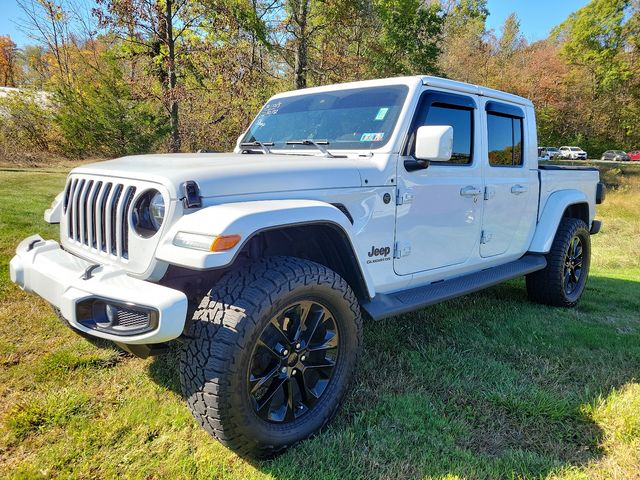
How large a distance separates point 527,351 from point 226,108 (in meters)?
9.53

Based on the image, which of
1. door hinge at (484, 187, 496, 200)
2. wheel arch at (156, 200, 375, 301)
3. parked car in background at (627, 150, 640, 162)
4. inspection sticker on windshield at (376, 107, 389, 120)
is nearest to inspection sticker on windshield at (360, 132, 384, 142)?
inspection sticker on windshield at (376, 107, 389, 120)

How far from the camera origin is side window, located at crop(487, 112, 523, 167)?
12.8ft

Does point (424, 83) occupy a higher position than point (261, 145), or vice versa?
point (424, 83)

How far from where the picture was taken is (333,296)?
2.42 m

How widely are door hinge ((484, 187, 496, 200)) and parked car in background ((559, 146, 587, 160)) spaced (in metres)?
42.3

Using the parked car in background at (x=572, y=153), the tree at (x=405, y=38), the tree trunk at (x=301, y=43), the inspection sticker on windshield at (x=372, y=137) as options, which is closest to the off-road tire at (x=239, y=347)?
the inspection sticker on windshield at (x=372, y=137)

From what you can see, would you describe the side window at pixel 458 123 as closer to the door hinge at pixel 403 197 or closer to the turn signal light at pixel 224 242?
the door hinge at pixel 403 197

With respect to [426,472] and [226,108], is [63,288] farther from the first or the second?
[226,108]

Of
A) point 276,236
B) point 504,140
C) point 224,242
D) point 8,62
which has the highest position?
point 8,62

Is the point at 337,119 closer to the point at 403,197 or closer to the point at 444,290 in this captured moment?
the point at 403,197

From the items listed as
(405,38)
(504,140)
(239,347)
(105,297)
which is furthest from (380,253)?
(405,38)

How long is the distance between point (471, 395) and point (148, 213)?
2.20m

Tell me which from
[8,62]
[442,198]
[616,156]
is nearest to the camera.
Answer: [442,198]

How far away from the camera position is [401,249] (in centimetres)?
305
